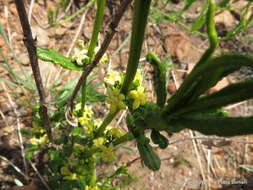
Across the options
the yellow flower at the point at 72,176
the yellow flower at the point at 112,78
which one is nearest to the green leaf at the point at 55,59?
the yellow flower at the point at 112,78

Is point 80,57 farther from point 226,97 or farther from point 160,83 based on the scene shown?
point 226,97

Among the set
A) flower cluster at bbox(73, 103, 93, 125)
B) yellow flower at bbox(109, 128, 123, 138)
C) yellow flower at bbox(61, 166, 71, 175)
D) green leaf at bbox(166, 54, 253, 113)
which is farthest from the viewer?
yellow flower at bbox(61, 166, 71, 175)

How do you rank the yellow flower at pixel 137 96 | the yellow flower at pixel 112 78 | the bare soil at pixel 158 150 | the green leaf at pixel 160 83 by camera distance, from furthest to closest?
the bare soil at pixel 158 150
the yellow flower at pixel 112 78
the yellow flower at pixel 137 96
the green leaf at pixel 160 83

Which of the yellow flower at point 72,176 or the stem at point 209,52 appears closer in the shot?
the stem at point 209,52

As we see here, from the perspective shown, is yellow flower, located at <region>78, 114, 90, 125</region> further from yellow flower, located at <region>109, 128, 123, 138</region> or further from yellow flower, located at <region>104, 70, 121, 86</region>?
yellow flower, located at <region>104, 70, 121, 86</region>

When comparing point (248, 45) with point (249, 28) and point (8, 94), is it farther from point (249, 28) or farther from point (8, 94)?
point (8, 94)

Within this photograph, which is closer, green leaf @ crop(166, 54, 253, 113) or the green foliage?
green leaf @ crop(166, 54, 253, 113)

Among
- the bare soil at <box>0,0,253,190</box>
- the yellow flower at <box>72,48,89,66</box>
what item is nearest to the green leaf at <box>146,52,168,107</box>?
the yellow flower at <box>72,48,89,66</box>

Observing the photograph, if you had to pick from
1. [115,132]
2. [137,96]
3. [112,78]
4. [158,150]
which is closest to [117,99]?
[137,96]

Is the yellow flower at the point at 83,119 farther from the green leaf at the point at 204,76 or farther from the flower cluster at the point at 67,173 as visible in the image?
the green leaf at the point at 204,76

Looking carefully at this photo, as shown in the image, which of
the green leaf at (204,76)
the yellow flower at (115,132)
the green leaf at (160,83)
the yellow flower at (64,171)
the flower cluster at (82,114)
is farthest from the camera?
the yellow flower at (64,171)

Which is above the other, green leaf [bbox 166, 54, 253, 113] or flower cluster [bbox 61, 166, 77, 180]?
green leaf [bbox 166, 54, 253, 113]
